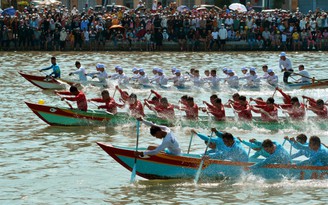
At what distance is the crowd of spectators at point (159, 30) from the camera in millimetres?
45406

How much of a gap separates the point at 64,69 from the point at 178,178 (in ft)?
72.5

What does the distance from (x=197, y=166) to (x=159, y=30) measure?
1146 inches

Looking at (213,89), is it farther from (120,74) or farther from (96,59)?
(96,59)

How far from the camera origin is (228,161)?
17062mm

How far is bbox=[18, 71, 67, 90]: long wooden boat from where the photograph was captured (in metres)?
32.3

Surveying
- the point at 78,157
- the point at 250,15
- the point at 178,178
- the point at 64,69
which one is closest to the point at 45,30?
the point at 64,69

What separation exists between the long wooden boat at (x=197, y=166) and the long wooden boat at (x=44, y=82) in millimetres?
15368

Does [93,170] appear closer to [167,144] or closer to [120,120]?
[167,144]

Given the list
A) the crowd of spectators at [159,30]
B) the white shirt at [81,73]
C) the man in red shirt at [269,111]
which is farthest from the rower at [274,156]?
the crowd of spectators at [159,30]

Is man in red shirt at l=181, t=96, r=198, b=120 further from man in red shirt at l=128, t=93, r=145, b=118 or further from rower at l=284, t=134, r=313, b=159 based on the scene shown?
rower at l=284, t=134, r=313, b=159

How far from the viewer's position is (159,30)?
45.8m

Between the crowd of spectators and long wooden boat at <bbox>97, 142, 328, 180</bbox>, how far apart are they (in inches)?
1123

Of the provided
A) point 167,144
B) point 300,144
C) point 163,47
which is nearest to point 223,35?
point 163,47

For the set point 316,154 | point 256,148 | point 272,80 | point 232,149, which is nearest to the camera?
point 316,154
